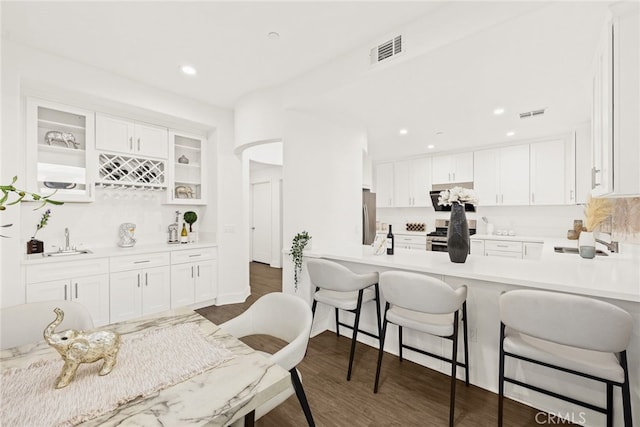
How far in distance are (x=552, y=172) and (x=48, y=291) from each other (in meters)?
6.46

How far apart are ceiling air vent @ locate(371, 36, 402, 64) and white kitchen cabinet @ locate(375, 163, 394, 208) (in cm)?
393

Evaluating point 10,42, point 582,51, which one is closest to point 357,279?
point 582,51

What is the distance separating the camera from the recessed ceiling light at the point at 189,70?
2.80m

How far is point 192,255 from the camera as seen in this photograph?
3.60m

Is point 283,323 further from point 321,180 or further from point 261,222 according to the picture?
point 261,222

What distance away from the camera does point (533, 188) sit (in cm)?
442

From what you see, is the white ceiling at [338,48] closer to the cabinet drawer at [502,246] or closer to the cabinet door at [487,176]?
the cabinet door at [487,176]

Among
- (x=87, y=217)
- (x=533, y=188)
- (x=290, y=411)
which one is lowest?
(x=290, y=411)

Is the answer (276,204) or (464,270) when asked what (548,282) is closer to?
(464,270)

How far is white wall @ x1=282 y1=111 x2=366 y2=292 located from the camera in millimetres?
3076

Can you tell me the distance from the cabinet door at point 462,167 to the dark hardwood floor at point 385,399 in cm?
383

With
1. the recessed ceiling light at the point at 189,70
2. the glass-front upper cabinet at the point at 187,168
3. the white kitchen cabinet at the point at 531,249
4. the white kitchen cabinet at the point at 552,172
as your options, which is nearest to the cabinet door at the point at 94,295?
the glass-front upper cabinet at the point at 187,168

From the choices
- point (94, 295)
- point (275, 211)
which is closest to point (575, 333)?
point (94, 295)

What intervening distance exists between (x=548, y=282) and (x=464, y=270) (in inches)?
17.7
